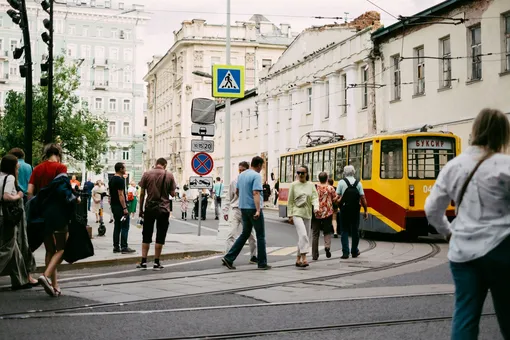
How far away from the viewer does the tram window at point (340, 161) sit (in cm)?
2464

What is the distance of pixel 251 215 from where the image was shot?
13.1 m

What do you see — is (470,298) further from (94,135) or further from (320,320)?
(94,135)

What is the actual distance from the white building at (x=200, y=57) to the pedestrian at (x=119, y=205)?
197ft

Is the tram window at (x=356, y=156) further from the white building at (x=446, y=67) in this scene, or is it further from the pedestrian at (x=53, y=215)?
the pedestrian at (x=53, y=215)

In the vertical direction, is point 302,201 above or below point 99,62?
below

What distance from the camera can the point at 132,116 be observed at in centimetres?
10169

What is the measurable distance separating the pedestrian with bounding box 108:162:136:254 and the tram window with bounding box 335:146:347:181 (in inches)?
406

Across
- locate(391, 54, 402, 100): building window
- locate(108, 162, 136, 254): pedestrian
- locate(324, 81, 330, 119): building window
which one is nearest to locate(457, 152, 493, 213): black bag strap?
locate(108, 162, 136, 254): pedestrian

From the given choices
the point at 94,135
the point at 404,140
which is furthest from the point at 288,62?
Result: the point at 404,140

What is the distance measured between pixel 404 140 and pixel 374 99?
16.2m

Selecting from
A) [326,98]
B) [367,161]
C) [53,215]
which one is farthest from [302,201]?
[326,98]

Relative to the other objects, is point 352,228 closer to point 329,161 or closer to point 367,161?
point 367,161

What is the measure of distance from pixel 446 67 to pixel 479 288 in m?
27.5

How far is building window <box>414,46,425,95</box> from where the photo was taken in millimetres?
32719
